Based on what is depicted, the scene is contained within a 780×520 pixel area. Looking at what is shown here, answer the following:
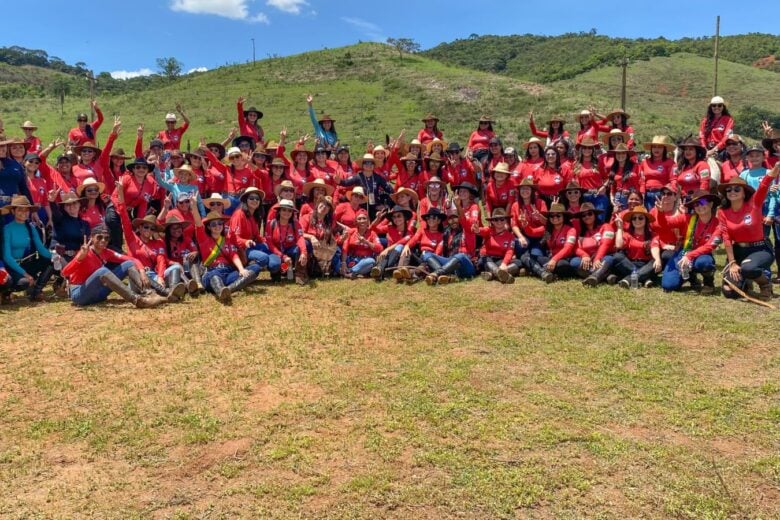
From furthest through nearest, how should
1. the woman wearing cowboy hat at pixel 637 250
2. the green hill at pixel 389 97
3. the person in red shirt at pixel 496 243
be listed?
the green hill at pixel 389 97 → the person in red shirt at pixel 496 243 → the woman wearing cowboy hat at pixel 637 250

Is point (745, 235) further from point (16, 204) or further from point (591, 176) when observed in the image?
point (16, 204)

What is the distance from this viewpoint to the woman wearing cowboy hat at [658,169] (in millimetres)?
10367

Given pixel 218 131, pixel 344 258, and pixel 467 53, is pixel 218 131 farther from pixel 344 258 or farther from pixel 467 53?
pixel 467 53

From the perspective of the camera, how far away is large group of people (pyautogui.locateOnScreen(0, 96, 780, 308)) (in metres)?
8.74

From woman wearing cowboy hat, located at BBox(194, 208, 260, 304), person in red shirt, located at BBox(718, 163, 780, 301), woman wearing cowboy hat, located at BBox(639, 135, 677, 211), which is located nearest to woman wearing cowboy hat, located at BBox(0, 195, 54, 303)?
woman wearing cowboy hat, located at BBox(194, 208, 260, 304)

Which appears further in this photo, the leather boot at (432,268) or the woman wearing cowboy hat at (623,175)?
the woman wearing cowboy hat at (623,175)

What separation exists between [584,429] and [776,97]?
7360 centimetres

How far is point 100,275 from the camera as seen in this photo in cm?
830

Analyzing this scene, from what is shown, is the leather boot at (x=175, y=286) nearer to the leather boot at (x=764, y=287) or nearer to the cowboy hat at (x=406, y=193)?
the cowboy hat at (x=406, y=193)

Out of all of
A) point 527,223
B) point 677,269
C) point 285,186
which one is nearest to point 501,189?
point 527,223

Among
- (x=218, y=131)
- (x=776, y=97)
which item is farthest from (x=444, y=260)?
(x=776, y=97)

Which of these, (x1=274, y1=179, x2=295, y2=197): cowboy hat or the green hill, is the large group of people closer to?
(x1=274, y1=179, x2=295, y2=197): cowboy hat

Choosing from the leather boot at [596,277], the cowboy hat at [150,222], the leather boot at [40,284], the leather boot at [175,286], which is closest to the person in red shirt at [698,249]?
the leather boot at [596,277]

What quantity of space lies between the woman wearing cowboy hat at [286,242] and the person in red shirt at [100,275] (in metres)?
2.16
